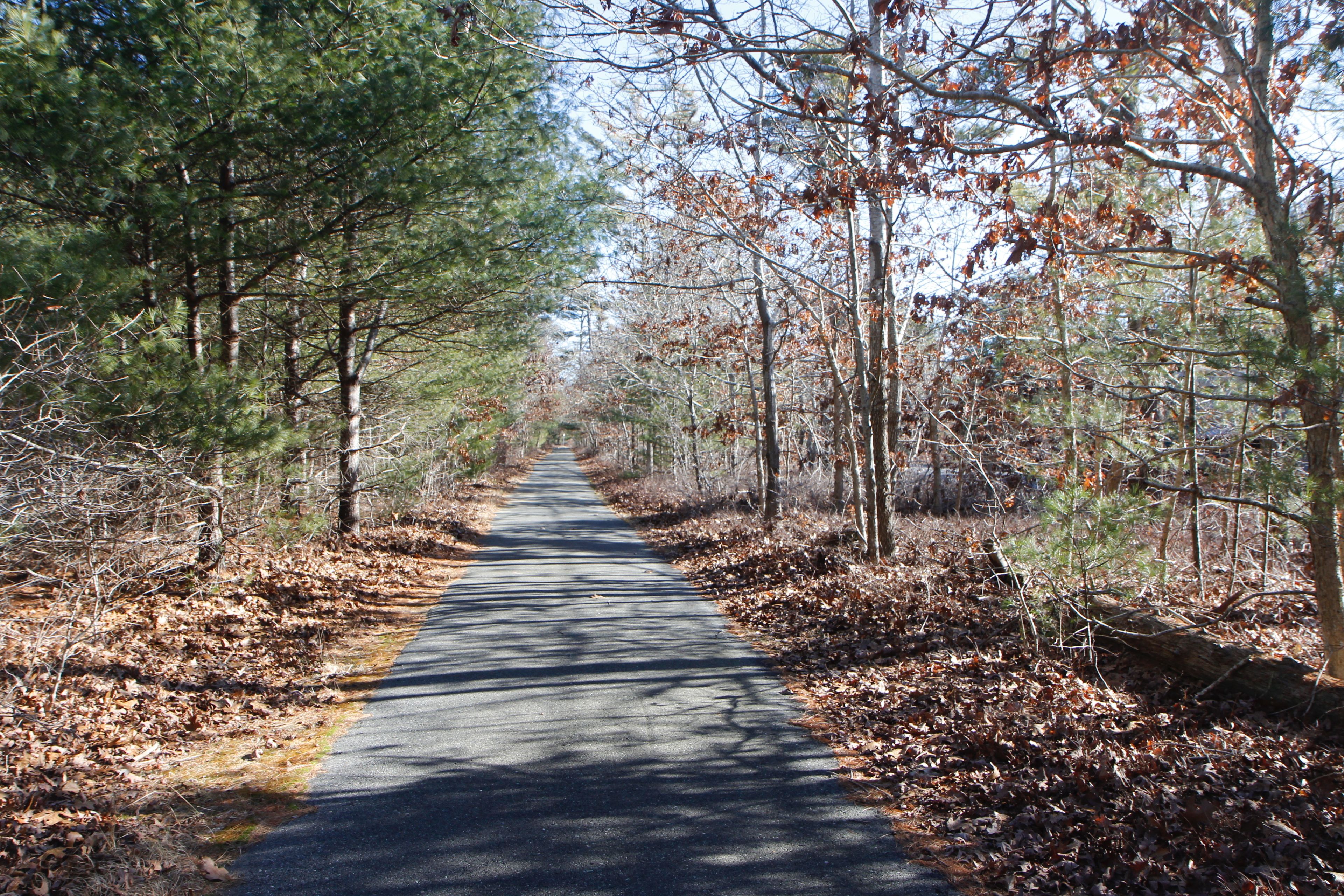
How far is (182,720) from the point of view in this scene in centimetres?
640

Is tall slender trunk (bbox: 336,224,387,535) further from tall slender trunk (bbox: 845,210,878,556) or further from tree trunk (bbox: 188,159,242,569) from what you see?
tall slender trunk (bbox: 845,210,878,556)

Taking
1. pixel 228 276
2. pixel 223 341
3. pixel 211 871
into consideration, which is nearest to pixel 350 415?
pixel 223 341

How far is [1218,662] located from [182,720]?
8.01 meters

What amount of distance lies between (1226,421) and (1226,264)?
4550mm

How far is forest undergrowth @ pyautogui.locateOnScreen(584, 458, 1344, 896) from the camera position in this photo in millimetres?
3972

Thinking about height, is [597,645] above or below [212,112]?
below

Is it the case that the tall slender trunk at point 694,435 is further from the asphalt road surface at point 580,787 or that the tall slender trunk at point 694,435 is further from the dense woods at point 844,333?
the asphalt road surface at point 580,787

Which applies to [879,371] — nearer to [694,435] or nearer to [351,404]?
[351,404]

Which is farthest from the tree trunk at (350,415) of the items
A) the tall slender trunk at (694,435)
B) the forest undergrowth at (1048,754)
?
the tall slender trunk at (694,435)

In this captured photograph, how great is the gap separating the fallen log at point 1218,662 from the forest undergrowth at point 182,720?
19.9ft

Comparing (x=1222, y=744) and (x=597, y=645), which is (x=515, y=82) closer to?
(x=597, y=645)

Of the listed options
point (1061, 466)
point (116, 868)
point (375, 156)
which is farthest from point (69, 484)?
point (1061, 466)

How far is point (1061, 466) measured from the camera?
32.3 ft

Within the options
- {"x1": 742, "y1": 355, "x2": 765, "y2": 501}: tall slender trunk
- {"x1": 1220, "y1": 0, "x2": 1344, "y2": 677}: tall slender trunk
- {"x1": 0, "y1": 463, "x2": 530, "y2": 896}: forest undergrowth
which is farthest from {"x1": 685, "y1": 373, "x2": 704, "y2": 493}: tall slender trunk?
{"x1": 1220, "y1": 0, "x2": 1344, "y2": 677}: tall slender trunk
